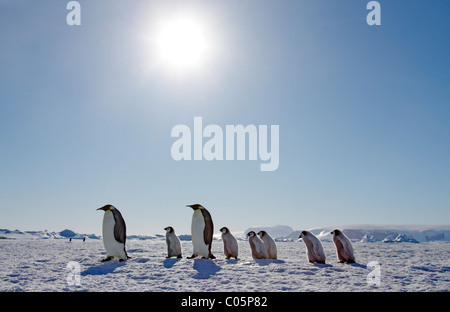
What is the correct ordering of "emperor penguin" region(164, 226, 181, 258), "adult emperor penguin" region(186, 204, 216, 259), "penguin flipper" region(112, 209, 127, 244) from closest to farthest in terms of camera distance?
"penguin flipper" region(112, 209, 127, 244) → "adult emperor penguin" region(186, 204, 216, 259) → "emperor penguin" region(164, 226, 181, 258)

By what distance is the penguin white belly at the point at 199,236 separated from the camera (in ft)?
37.7

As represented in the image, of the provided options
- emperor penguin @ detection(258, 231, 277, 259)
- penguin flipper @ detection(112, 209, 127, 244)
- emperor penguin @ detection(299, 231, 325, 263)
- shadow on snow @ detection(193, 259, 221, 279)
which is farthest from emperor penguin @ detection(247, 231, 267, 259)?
penguin flipper @ detection(112, 209, 127, 244)

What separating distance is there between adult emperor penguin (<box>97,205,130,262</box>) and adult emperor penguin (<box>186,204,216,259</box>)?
235cm

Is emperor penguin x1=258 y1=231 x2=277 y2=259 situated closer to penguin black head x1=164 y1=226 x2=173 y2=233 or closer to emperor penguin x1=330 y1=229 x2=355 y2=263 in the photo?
emperor penguin x1=330 y1=229 x2=355 y2=263

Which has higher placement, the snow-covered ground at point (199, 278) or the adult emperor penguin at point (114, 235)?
the adult emperor penguin at point (114, 235)

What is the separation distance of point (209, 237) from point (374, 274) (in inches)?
215

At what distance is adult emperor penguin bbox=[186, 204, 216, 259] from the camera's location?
11.5m

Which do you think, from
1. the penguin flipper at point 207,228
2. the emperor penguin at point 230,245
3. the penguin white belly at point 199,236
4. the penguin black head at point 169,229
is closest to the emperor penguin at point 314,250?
the emperor penguin at point 230,245

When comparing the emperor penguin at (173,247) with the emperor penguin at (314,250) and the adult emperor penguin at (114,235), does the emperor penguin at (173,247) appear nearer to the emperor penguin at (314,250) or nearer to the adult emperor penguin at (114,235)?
the adult emperor penguin at (114,235)
